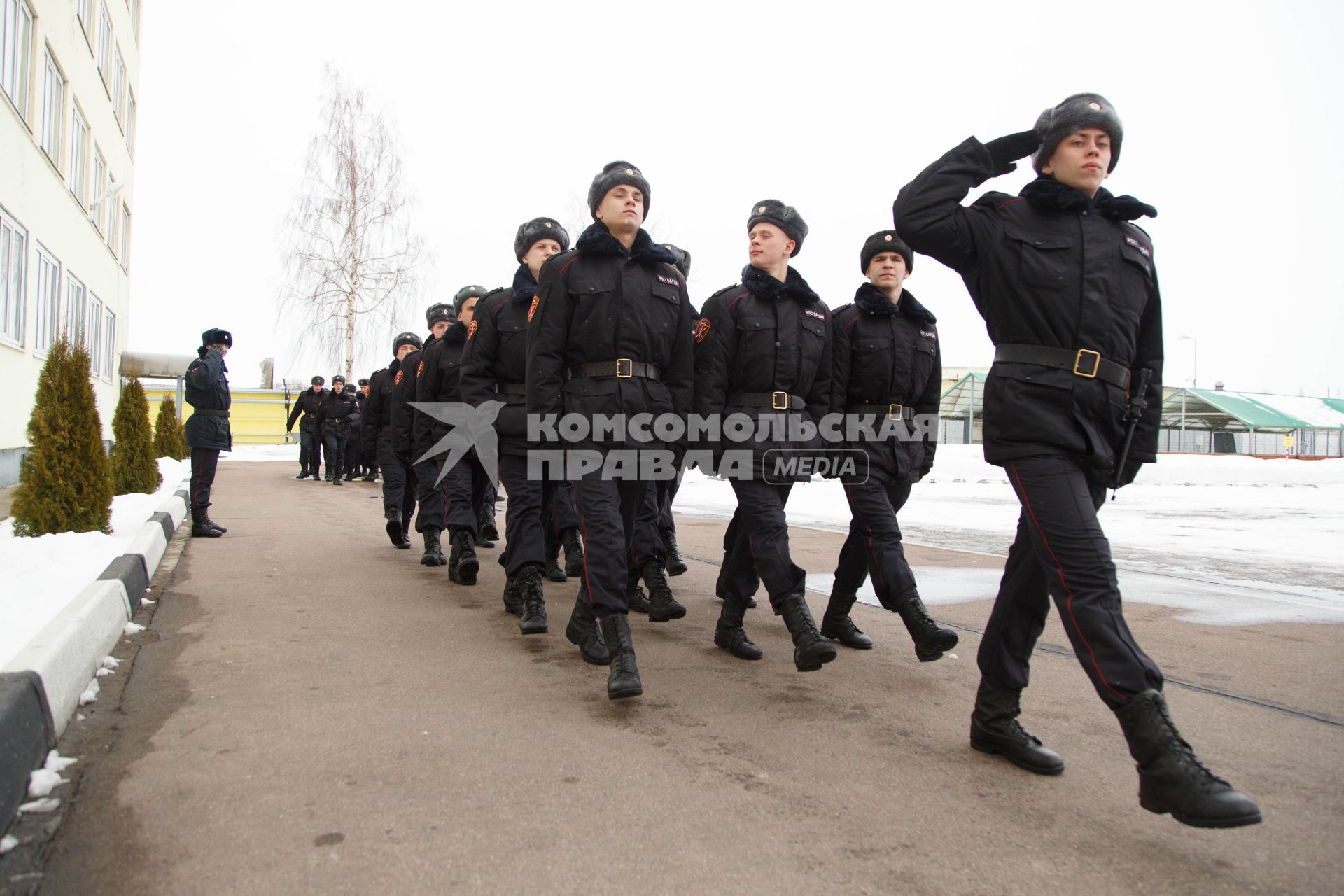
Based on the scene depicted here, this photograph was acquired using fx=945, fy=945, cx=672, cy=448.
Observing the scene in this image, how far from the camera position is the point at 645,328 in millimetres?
3965

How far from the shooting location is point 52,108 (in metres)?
15.2

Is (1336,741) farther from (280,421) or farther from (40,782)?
(280,421)

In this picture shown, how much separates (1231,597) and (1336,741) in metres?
3.32

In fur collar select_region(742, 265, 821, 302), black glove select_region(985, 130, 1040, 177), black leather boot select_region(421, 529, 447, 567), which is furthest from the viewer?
black leather boot select_region(421, 529, 447, 567)

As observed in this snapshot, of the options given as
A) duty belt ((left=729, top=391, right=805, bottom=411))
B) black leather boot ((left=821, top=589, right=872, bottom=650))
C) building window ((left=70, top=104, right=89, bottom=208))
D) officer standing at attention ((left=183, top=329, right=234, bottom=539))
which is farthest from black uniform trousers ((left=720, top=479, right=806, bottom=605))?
building window ((left=70, top=104, right=89, bottom=208))

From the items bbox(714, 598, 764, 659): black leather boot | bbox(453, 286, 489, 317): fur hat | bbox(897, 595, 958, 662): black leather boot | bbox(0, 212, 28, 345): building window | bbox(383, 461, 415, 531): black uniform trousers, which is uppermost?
bbox(0, 212, 28, 345): building window

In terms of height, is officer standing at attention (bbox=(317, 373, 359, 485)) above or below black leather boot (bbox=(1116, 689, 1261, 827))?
above

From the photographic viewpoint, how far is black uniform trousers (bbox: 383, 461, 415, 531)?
832 centimetres

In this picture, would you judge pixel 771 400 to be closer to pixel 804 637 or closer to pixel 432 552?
pixel 804 637

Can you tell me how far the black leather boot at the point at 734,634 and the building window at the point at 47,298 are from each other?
1324 cm

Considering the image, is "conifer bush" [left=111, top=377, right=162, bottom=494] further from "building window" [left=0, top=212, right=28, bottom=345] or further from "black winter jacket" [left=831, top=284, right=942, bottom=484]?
"black winter jacket" [left=831, top=284, right=942, bottom=484]

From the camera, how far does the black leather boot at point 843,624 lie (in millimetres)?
4680

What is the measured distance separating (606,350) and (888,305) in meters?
1.55

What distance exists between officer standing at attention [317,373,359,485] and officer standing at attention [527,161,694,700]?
15164 mm
